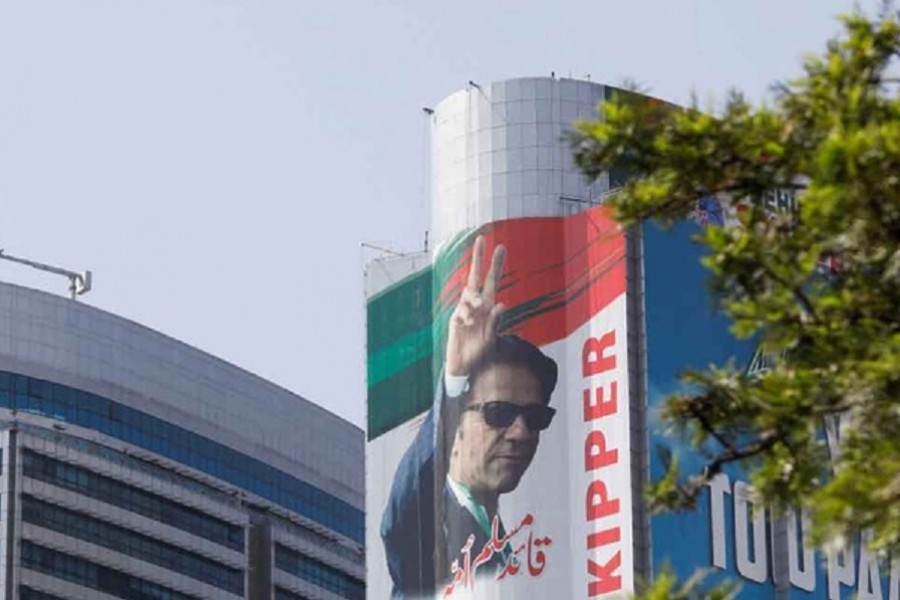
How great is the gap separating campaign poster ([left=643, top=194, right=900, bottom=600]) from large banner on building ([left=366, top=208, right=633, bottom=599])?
1.46 meters

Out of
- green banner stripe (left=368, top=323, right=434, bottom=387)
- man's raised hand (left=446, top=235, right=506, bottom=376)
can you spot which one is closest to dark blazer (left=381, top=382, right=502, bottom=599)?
man's raised hand (left=446, top=235, right=506, bottom=376)


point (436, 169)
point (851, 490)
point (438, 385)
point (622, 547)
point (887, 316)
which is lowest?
point (851, 490)

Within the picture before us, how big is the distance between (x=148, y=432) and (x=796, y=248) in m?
160

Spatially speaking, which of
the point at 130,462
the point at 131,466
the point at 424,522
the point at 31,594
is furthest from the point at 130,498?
the point at 424,522

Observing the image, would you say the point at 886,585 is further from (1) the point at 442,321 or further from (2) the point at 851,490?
(2) the point at 851,490

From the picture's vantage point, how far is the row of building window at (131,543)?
575 ft

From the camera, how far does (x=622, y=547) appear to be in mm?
130875

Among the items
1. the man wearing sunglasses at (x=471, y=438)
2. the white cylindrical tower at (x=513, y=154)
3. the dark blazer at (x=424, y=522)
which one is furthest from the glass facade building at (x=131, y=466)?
the white cylindrical tower at (x=513, y=154)

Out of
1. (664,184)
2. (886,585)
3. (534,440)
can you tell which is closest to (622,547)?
(534,440)

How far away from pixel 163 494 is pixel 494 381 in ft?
177

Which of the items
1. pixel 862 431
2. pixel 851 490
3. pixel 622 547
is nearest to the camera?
pixel 851 490

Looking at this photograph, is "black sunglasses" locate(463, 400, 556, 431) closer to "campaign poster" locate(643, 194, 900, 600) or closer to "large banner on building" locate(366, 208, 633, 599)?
"large banner on building" locate(366, 208, 633, 599)

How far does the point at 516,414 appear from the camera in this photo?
13375cm

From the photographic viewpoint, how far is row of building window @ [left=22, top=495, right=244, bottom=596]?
175125 millimetres
